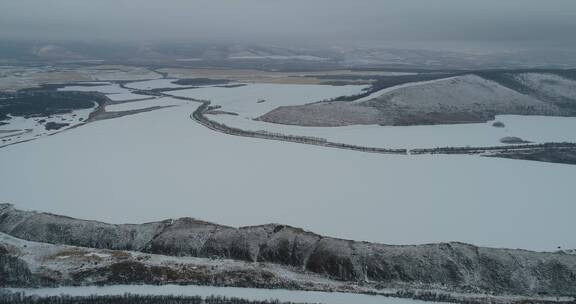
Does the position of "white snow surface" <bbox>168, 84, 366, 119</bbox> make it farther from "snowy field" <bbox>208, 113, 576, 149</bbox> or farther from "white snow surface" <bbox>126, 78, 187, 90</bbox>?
"snowy field" <bbox>208, 113, 576, 149</bbox>

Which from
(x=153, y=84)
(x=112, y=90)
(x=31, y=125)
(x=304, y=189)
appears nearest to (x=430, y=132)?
(x=304, y=189)

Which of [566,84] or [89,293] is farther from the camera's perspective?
[566,84]

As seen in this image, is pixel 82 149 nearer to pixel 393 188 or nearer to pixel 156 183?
pixel 156 183

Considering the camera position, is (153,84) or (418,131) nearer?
(418,131)

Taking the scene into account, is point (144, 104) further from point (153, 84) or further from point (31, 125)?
point (153, 84)

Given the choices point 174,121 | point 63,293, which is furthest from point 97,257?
point 174,121

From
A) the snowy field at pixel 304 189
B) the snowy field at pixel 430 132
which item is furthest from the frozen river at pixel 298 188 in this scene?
the snowy field at pixel 430 132

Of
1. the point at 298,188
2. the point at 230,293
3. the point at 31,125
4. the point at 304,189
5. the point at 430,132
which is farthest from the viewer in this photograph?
the point at 31,125

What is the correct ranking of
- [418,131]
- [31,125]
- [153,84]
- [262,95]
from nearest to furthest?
[418,131], [31,125], [262,95], [153,84]
